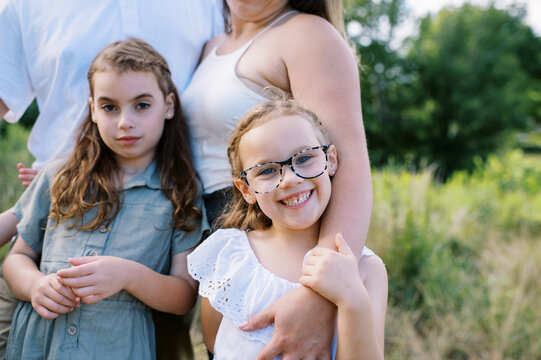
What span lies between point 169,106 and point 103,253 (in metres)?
0.60

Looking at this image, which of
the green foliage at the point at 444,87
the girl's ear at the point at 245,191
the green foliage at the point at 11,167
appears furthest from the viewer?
the green foliage at the point at 444,87

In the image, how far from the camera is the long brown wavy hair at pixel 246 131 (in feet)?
4.64

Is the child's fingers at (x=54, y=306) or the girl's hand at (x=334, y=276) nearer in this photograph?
the girl's hand at (x=334, y=276)

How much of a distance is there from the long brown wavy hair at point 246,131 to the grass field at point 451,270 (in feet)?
5.99

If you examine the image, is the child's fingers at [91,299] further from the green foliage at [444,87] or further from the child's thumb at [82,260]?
the green foliage at [444,87]

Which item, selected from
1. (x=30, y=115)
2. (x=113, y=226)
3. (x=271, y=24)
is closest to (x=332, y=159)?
(x=271, y=24)

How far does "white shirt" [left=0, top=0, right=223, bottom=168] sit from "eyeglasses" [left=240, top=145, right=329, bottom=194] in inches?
30.5

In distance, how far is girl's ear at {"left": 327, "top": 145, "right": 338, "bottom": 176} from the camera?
1.41 m

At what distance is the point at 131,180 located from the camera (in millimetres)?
1752

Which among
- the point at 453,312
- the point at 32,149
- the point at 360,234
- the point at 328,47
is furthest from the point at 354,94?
the point at 453,312

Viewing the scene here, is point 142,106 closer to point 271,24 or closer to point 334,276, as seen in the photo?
point 271,24

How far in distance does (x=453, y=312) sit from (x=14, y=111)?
3397mm

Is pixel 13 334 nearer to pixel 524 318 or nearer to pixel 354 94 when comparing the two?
pixel 354 94

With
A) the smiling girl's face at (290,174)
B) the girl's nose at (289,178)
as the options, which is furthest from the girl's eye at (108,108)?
the girl's nose at (289,178)
